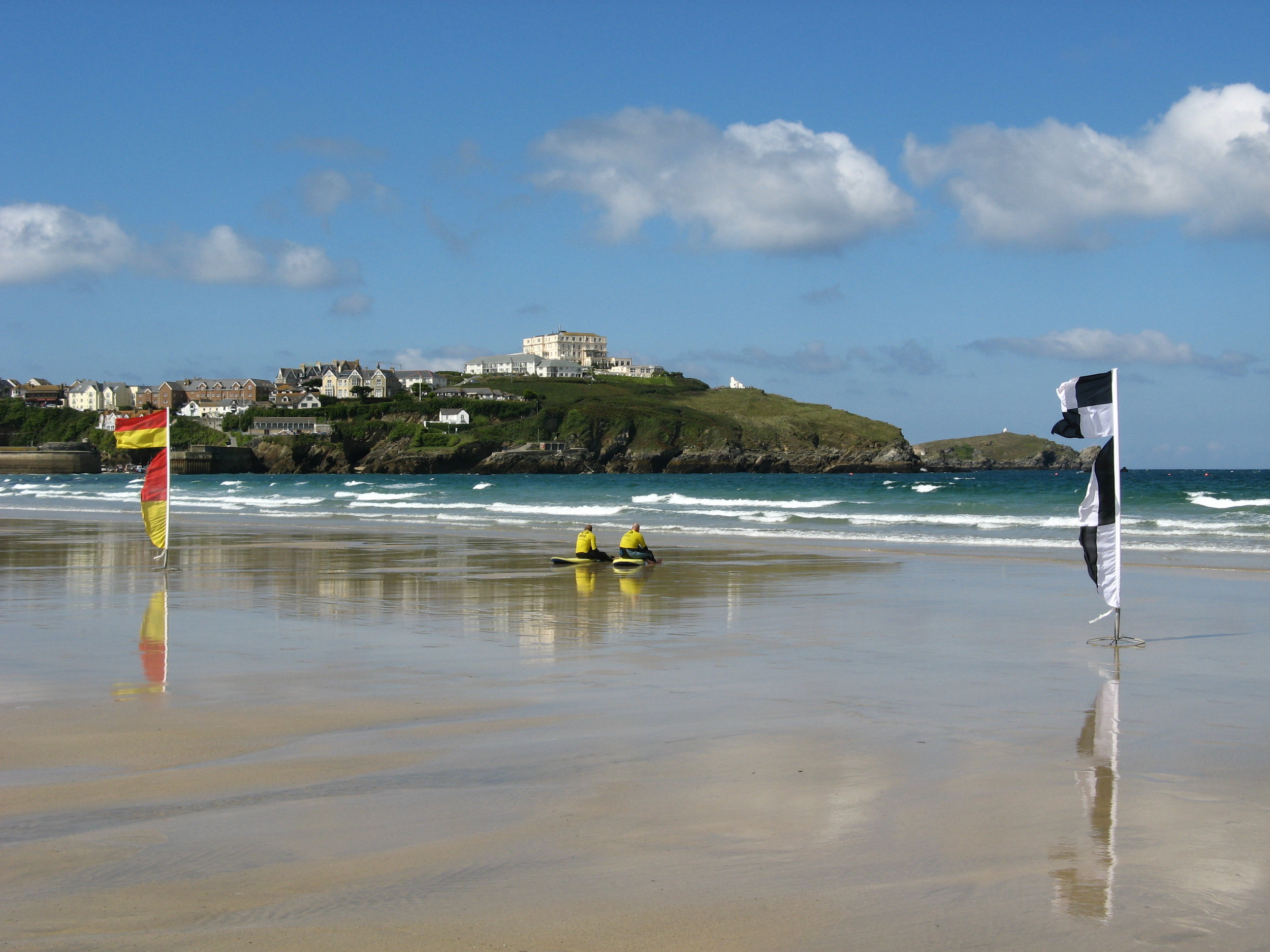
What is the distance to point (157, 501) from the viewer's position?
19.8 m

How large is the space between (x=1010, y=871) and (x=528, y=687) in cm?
494

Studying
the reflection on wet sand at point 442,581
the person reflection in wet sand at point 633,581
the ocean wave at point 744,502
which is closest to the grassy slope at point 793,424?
the ocean wave at point 744,502

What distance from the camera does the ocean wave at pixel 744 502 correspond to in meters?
48.5

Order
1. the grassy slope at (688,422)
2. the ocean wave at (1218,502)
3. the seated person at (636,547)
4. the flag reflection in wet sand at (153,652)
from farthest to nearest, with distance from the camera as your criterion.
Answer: the grassy slope at (688,422) → the ocean wave at (1218,502) → the seated person at (636,547) → the flag reflection in wet sand at (153,652)

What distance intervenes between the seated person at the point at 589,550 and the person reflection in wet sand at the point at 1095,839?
1469 cm

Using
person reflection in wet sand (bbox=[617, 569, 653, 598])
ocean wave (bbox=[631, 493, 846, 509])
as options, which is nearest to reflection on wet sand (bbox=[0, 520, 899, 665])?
person reflection in wet sand (bbox=[617, 569, 653, 598])

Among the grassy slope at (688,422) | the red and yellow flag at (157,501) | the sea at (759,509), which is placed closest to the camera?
the red and yellow flag at (157,501)

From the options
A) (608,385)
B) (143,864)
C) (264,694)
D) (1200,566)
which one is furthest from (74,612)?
(608,385)

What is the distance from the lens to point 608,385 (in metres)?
186

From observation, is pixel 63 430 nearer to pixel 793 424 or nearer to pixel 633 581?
pixel 793 424

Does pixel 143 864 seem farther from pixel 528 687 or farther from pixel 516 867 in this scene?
pixel 528 687

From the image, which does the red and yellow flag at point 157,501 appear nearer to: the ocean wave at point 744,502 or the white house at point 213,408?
the ocean wave at point 744,502

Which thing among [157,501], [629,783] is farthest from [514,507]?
[629,783]

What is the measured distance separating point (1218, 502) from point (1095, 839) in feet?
156
